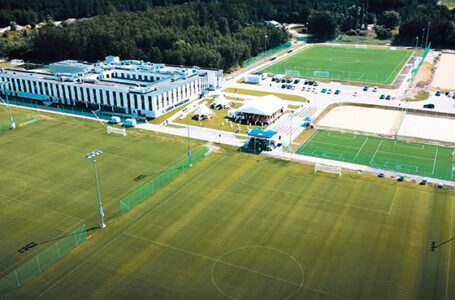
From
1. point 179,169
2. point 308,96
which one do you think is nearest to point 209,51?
point 308,96

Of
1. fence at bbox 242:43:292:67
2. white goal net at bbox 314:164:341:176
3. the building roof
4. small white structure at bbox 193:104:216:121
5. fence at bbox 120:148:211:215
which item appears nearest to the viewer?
fence at bbox 120:148:211:215

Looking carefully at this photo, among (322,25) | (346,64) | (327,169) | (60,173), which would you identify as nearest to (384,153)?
(327,169)

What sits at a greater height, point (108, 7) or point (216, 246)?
point (108, 7)

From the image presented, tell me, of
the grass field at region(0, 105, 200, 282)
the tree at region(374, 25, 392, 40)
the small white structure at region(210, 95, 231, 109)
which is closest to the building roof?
the grass field at region(0, 105, 200, 282)

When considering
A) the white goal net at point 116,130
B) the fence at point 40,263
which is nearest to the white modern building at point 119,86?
the white goal net at point 116,130

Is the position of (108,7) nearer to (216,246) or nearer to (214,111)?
(214,111)

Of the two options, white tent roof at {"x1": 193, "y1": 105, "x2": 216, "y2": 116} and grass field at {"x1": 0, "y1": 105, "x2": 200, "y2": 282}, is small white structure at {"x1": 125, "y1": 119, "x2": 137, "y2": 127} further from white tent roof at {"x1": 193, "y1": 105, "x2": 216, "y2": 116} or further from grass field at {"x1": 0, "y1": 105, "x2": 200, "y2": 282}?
white tent roof at {"x1": 193, "y1": 105, "x2": 216, "y2": 116}
